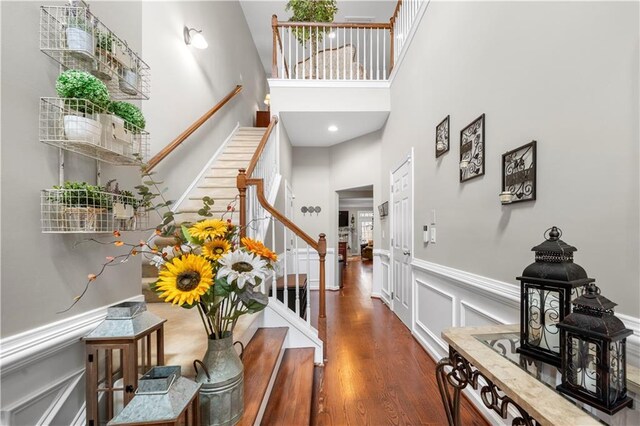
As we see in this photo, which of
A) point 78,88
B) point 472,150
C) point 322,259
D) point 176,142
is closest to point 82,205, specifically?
point 78,88

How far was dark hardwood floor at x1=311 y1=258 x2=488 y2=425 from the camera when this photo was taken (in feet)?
6.21

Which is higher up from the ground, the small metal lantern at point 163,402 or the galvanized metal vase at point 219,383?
the small metal lantern at point 163,402

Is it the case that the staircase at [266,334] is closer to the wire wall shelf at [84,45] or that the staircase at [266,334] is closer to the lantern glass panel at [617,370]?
the wire wall shelf at [84,45]

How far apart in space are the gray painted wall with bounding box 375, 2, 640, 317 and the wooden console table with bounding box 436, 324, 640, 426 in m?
0.40

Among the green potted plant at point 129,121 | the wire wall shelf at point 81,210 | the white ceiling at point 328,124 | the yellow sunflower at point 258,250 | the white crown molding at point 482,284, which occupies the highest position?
the white ceiling at point 328,124

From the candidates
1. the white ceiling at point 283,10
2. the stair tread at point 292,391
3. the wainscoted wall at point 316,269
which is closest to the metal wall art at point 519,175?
the stair tread at point 292,391

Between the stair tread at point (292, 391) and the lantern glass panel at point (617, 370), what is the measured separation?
1388 mm

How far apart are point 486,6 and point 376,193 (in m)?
3.47

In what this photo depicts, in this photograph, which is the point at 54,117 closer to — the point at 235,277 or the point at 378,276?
the point at 235,277

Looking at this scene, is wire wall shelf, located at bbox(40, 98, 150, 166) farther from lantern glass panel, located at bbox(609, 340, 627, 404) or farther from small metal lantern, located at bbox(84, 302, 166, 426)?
lantern glass panel, located at bbox(609, 340, 627, 404)

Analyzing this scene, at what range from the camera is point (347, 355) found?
2756 millimetres

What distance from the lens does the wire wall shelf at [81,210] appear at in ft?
2.86

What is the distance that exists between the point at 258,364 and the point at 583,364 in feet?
5.42

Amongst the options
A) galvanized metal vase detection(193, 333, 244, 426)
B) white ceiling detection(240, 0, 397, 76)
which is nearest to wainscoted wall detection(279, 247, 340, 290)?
galvanized metal vase detection(193, 333, 244, 426)
